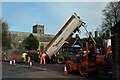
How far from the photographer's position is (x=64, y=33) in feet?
50.9

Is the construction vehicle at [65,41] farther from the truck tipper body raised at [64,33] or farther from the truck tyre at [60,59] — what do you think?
the truck tyre at [60,59]

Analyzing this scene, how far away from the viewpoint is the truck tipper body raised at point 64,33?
1491cm

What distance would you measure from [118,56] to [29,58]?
13.9 m

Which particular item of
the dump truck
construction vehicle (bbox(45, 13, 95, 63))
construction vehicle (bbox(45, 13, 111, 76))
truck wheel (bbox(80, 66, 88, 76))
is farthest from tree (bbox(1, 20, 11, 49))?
truck wheel (bbox(80, 66, 88, 76))

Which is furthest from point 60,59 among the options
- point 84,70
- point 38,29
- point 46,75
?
point 38,29

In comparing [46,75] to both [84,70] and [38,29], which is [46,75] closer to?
[84,70]

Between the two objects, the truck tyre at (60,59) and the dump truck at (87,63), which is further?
the truck tyre at (60,59)

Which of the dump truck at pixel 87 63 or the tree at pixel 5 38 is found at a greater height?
the tree at pixel 5 38

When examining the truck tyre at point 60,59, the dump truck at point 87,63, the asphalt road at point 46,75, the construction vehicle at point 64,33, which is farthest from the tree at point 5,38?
the dump truck at point 87,63

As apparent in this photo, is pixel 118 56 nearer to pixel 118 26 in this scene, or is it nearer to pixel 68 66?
pixel 118 26

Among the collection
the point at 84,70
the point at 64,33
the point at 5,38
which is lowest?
the point at 84,70

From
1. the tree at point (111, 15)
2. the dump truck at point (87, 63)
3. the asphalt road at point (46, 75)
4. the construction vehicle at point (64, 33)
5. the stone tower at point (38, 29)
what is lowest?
the asphalt road at point (46, 75)

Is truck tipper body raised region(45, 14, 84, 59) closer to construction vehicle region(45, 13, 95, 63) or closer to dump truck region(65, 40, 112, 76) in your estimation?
construction vehicle region(45, 13, 95, 63)

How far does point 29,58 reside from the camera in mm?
18875
